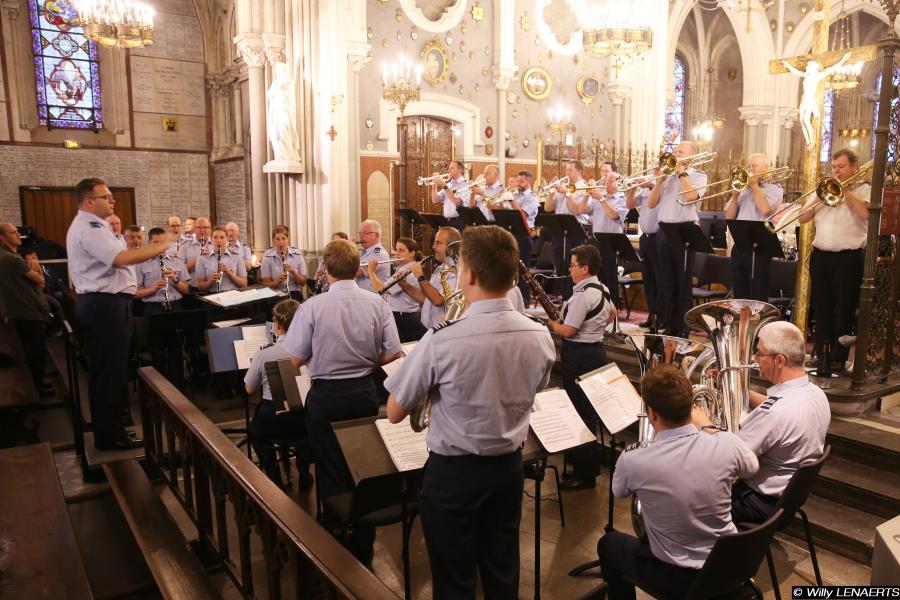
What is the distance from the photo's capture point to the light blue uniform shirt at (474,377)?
2.51 meters

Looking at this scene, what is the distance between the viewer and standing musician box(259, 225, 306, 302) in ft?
27.2

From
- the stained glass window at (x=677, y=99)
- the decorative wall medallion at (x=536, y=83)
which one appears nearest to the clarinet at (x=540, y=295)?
the decorative wall medallion at (x=536, y=83)

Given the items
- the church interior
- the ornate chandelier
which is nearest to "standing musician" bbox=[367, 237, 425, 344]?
the church interior

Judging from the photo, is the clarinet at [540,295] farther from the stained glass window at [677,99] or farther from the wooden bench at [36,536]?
the stained glass window at [677,99]

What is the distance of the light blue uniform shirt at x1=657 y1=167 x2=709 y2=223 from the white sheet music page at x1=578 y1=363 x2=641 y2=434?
3.56 meters

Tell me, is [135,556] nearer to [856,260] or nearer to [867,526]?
[867,526]

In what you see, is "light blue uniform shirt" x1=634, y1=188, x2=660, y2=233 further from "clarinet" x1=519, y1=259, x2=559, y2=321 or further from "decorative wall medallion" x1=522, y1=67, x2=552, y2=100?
"decorative wall medallion" x1=522, y1=67, x2=552, y2=100

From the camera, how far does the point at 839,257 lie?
553 cm

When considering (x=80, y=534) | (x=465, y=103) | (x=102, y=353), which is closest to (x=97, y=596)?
(x=80, y=534)

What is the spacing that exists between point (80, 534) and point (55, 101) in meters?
13.4

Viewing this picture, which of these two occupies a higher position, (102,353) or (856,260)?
(856,260)

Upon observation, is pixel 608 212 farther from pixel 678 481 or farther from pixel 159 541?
pixel 159 541

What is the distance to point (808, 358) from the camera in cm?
648

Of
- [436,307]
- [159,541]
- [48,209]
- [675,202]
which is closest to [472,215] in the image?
[675,202]
